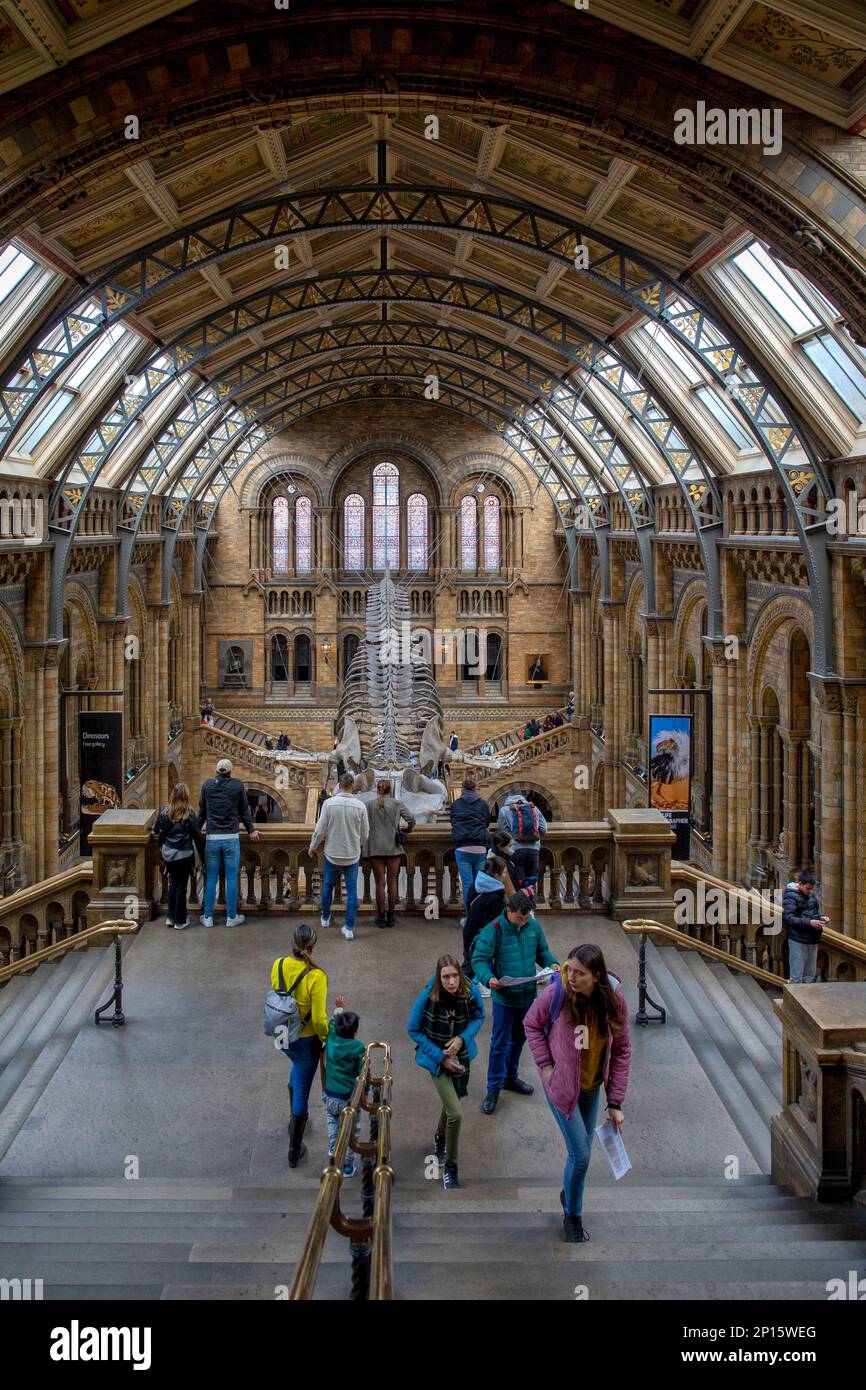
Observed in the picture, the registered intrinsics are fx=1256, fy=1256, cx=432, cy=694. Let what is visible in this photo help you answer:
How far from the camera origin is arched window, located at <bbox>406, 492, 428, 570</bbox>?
4581 cm

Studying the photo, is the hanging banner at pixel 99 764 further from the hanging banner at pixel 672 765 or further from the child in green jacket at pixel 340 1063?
the child in green jacket at pixel 340 1063

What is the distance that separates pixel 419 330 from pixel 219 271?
11.6m

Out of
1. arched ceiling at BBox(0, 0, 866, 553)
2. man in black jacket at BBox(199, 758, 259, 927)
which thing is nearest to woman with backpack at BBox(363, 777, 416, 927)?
man in black jacket at BBox(199, 758, 259, 927)

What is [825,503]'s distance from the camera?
16.8m

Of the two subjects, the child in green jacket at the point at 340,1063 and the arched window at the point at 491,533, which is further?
the arched window at the point at 491,533

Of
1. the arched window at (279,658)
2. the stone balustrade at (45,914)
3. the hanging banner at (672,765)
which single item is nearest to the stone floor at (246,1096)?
the stone balustrade at (45,914)

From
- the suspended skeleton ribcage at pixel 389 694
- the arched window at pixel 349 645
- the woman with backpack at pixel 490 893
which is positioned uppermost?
the arched window at pixel 349 645

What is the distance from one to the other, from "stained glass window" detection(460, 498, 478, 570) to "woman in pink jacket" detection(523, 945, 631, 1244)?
132ft

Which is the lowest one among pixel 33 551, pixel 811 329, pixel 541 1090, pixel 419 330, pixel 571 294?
pixel 541 1090

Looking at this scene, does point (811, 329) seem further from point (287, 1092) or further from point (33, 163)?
point (287, 1092)

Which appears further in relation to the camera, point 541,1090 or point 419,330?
point 419,330

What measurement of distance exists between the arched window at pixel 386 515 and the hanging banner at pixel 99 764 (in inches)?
995

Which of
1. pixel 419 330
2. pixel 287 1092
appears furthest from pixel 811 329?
pixel 419 330

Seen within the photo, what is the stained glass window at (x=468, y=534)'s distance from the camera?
150 feet
